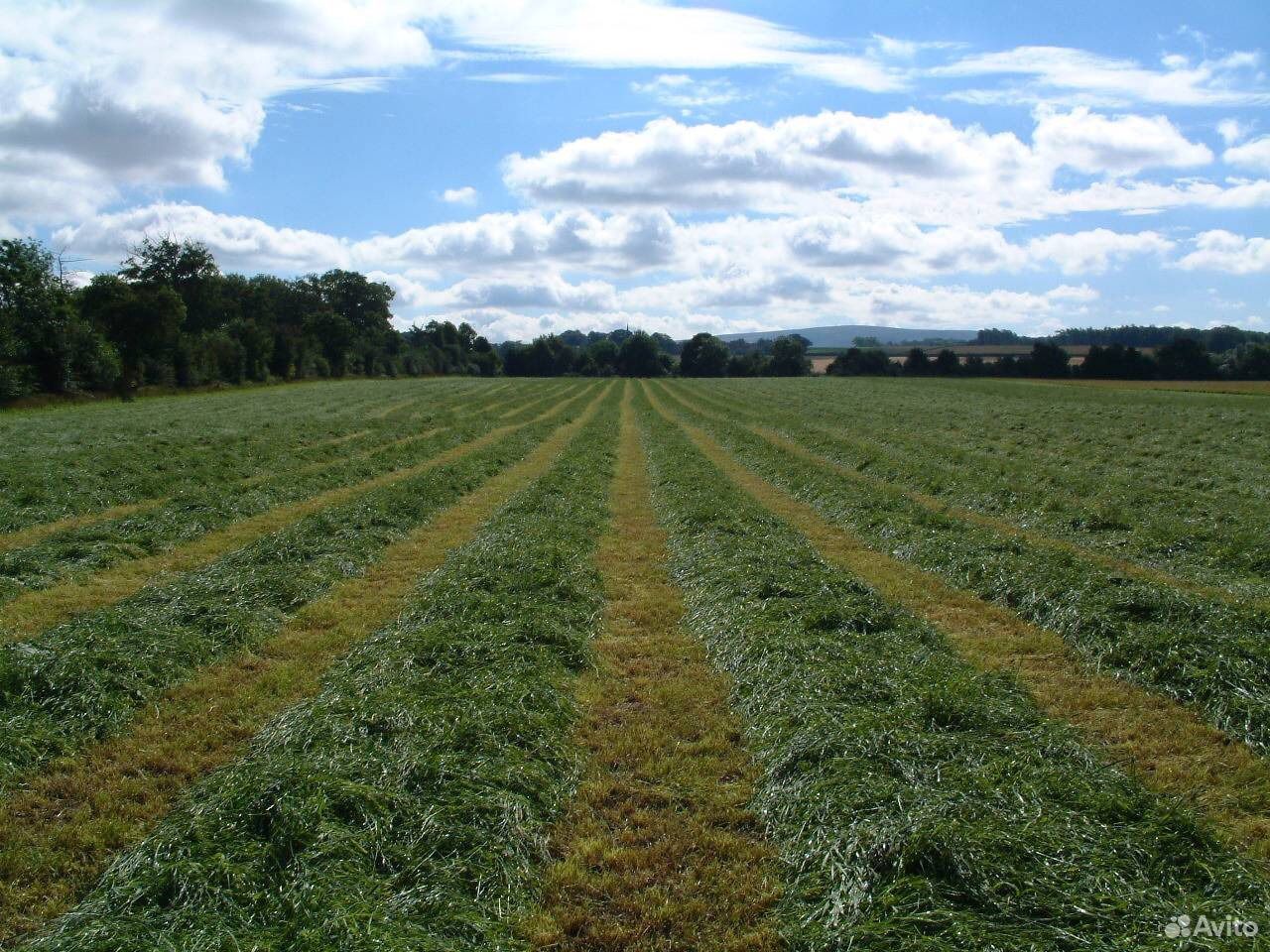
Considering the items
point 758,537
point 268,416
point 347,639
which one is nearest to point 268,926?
point 347,639

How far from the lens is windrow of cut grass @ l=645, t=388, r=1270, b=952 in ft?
13.0

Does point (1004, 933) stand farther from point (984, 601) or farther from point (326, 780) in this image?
point (984, 601)

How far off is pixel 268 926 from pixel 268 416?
35.5m

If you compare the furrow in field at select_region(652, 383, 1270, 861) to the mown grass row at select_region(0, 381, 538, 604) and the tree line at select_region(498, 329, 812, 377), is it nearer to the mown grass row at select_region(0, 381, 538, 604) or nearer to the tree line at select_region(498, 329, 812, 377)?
the mown grass row at select_region(0, 381, 538, 604)

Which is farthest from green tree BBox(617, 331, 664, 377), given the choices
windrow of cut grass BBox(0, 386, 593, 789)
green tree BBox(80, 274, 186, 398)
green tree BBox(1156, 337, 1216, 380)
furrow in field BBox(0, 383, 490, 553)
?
windrow of cut grass BBox(0, 386, 593, 789)

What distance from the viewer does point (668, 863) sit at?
15.6 feet

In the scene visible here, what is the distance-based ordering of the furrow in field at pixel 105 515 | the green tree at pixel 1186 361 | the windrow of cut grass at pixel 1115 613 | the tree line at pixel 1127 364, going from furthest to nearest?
1. the green tree at pixel 1186 361
2. the tree line at pixel 1127 364
3. the furrow in field at pixel 105 515
4. the windrow of cut grass at pixel 1115 613

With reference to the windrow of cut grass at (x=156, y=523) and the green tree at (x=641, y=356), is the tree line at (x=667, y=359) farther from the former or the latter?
the windrow of cut grass at (x=156, y=523)

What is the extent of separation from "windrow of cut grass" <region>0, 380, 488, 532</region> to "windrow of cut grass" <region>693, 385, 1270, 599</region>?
55.9 feet

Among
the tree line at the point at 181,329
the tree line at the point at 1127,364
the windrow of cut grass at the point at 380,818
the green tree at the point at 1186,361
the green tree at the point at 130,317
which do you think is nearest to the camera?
the windrow of cut grass at the point at 380,818

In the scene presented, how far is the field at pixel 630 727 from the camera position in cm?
414

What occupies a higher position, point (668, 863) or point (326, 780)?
point (326, 780)

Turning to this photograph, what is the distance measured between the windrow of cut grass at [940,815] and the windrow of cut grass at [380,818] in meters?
1.67

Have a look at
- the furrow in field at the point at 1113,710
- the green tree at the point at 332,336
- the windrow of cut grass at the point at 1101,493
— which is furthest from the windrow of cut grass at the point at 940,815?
the green tree at the point at 332,336
